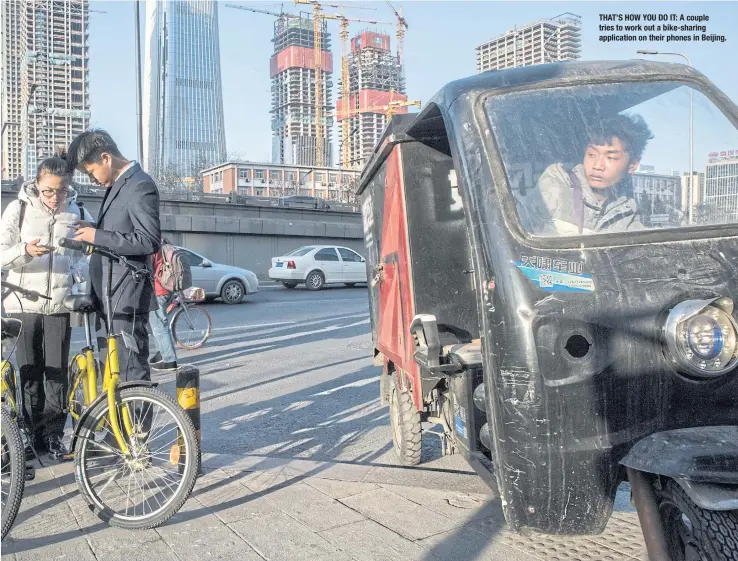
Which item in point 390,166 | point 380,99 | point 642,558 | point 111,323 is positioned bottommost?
point 642,558

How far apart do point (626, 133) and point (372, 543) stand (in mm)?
2194

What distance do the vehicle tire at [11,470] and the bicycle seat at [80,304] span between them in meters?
0.85

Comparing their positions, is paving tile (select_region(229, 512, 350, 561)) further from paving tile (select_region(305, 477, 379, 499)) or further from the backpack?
the backpack

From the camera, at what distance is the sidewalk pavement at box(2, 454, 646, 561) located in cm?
346

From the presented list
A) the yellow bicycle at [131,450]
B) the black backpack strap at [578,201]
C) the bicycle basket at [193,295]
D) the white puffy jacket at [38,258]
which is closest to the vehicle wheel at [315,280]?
the bicycle basket at [193,295]

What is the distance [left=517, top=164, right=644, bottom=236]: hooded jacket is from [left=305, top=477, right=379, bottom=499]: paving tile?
7.22ft

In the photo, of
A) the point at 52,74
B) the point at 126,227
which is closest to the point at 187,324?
the point at 126,227

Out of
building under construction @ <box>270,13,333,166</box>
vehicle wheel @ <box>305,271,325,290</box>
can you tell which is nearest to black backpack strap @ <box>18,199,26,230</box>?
vehicle wheel @ <box>305,271,325,290</box>

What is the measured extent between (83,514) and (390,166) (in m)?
2.58

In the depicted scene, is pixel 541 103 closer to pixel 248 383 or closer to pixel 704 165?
pixel 704 165

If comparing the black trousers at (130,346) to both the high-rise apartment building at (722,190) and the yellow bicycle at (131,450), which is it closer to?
the yellow bicycle at (131,450)

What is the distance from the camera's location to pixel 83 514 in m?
3.95

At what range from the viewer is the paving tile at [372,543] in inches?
135

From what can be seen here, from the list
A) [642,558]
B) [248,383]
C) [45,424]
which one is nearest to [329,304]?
[248,383]
